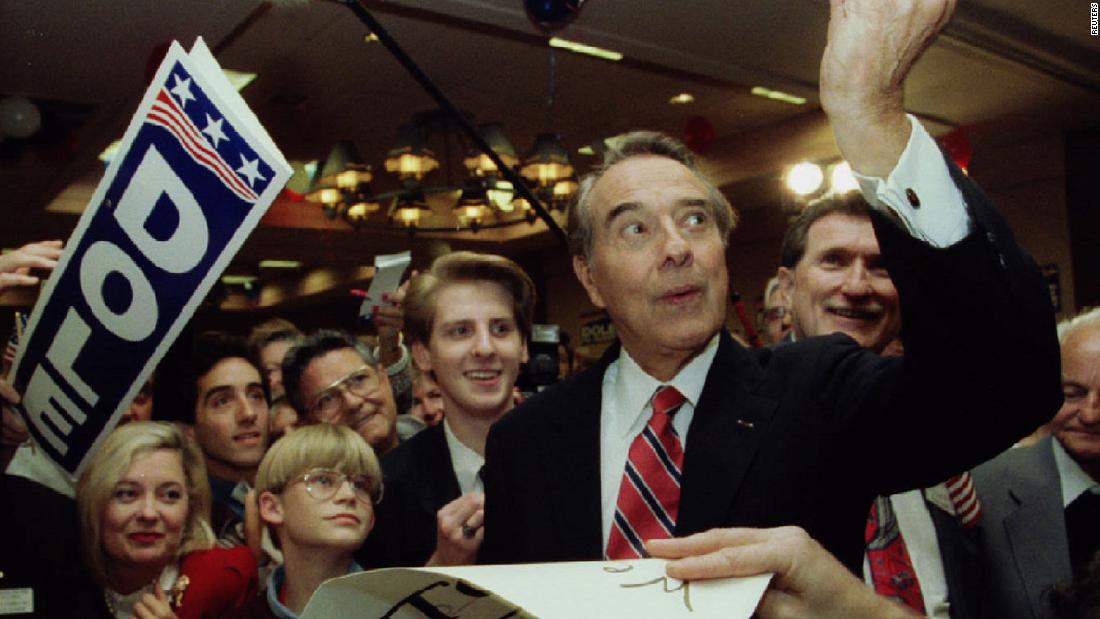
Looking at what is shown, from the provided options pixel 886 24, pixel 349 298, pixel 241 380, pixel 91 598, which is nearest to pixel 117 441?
pixel 91 598

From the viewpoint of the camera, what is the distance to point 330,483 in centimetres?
210

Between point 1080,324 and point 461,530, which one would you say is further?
point 1080,324

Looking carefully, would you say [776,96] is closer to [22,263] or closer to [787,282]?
[787,282]

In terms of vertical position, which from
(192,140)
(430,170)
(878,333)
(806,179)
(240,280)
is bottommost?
(878,333)

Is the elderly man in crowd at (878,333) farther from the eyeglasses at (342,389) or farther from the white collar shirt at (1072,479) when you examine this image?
the eyeglasses at (342,389)

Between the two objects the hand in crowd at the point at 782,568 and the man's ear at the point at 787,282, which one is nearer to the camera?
the hand in crowd at the point at 782,568

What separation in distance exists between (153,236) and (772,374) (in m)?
0.85

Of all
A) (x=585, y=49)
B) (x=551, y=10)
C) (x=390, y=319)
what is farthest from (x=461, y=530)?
(x=585, y=49)

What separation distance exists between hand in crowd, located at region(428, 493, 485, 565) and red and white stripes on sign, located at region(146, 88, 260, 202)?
19.7 inches

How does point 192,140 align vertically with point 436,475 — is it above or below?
above

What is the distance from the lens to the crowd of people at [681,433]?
84 cm

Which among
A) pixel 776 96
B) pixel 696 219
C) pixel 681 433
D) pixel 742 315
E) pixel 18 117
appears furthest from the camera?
pixel 776 96

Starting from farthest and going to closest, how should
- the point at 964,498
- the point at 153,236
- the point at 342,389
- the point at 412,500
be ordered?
1. the point at 342,389
2. the point at 412,500
3. the point at 964,498
4. the point at 153,236

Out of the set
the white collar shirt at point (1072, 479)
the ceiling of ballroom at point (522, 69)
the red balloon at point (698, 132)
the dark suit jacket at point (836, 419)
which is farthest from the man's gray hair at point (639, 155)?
the red balloon at point (698, 132)
